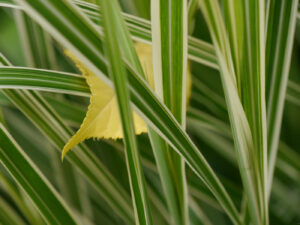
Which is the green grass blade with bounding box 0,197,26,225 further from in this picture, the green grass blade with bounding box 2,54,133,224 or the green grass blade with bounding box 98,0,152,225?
the green grass blade with bounding box 98,0,152,225

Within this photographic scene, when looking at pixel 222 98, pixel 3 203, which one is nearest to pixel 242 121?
pixel 222 98

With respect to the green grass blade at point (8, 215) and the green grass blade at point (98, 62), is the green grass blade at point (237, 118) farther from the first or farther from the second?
the green grass blade at point (8, 215)

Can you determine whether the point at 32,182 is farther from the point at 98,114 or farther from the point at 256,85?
the point at 256,85

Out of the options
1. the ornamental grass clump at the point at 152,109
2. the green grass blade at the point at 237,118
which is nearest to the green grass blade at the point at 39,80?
the ornamental grass clump at the point at 152,109

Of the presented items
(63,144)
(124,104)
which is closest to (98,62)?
(124,104)

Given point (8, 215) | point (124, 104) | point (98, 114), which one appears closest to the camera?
point (124, 104)

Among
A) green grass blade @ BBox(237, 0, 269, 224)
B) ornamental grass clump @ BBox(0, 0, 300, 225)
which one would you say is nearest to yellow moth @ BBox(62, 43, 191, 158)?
ornamental grass clump @ BBox(0, 0, 300, 225)
